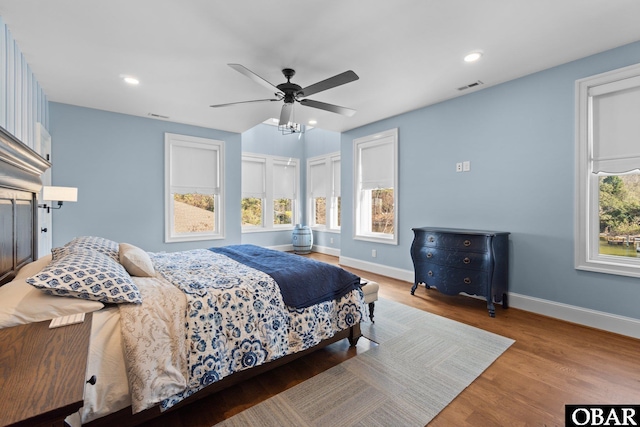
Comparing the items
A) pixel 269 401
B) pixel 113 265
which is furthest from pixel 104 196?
pixel 269 401

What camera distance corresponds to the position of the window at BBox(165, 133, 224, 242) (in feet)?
15.7

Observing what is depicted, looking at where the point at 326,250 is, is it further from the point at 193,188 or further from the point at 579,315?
the point at 579,315

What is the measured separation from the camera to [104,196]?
4207 mm

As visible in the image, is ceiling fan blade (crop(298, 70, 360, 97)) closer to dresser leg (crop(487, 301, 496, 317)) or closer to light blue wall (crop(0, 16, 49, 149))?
light blue wall (crop(0, 16, 49, 149))

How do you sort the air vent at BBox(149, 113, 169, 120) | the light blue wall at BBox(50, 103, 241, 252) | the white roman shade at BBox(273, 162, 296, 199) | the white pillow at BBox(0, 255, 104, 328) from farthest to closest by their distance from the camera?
the white roman shade at BBox(273, 162, 296, 199), the air vent at BBox(149, 113, 169, 120), the light blue wall at BBox(50, 103, 241, 252), the white pillow at BBox(0, 255, 104, 328)

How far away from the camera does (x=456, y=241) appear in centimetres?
337

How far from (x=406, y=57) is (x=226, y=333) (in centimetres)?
285

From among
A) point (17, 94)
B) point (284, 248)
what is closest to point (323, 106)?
point (17, 94)

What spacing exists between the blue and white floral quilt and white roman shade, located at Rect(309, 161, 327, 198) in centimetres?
482

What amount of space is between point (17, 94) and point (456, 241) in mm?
4633

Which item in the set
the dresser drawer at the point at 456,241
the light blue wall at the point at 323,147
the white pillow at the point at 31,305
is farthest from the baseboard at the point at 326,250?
the white pillow at the point at 31,305

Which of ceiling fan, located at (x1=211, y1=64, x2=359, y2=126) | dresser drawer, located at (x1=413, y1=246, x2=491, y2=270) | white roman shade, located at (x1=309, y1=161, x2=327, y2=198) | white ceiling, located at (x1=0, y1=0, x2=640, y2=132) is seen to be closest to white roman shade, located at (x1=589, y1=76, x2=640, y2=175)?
white ceiling, located at (x1=0, y1=0, x2=640, y2=132)

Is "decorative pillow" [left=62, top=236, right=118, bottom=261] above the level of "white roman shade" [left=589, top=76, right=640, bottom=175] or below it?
below

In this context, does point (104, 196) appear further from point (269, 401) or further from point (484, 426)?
point (484, 426)
